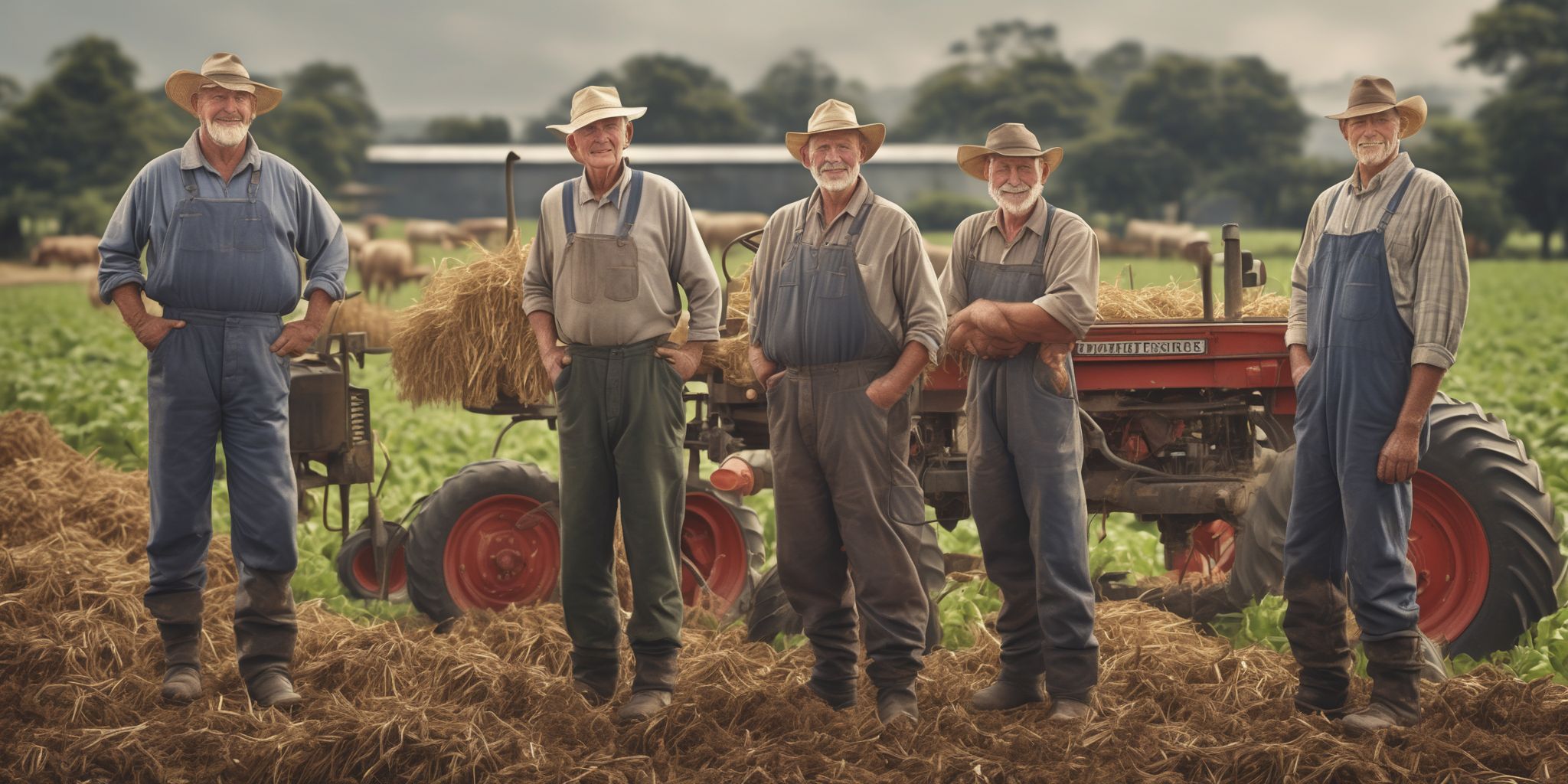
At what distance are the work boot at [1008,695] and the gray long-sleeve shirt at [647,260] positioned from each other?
1527mm

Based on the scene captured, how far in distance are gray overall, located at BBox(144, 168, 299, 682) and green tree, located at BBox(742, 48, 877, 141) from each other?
76.1m

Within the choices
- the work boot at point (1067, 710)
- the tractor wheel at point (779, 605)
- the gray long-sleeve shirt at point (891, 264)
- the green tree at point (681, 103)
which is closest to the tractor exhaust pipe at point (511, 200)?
the gray long-sleeve shirt at point (891, 264)

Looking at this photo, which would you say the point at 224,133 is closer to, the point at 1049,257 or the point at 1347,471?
the point at 1049,257

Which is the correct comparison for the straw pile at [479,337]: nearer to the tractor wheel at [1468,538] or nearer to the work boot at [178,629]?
the work boot at [178,629]

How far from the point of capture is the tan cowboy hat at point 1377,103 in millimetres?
4867

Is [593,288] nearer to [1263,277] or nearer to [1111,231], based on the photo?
[1263,277]

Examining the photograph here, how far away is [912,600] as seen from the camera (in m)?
5.24

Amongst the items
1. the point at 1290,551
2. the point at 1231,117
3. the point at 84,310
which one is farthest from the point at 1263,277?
the point at 1231,117

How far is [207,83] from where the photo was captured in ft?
18.0

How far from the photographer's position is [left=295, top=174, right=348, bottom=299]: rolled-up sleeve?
565cm

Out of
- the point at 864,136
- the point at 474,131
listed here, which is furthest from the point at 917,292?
the point at 474,131

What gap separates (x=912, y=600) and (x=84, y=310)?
26872 millimetres

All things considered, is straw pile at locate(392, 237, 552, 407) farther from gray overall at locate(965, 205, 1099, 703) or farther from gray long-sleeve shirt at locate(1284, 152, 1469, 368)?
gray long-sleeve shirt at locate(1284, 152, 1469, 368)

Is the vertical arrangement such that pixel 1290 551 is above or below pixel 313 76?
below
